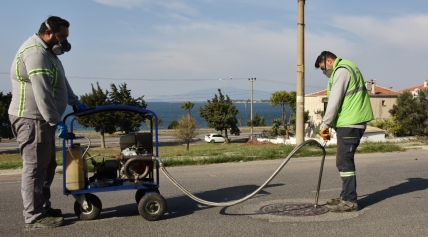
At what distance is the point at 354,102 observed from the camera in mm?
6004

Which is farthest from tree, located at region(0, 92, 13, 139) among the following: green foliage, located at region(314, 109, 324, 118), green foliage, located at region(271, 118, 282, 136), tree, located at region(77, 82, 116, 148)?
green foliage, located at region(314, 109, 324, 118)

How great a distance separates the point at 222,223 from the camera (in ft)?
17.7

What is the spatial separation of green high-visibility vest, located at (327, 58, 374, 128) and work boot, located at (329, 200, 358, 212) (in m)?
1.04

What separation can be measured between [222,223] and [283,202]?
1462 millimetres

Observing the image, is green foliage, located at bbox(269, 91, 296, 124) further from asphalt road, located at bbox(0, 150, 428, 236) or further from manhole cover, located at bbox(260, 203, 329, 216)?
manhole cover, located at bbox(260, 203, 329, 216)

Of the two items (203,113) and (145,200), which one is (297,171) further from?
(203,113)

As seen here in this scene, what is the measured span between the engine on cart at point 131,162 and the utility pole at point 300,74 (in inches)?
419

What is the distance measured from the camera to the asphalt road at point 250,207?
5.11 m

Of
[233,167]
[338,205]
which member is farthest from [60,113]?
[233,167]

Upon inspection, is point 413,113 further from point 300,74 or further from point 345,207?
point 345,207

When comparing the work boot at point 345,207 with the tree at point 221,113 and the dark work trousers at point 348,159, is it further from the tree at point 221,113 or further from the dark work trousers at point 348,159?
the tree at point 221,113

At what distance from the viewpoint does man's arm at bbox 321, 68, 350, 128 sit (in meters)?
5.95

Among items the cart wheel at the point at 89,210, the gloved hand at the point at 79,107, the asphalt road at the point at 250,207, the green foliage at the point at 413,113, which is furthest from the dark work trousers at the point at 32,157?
the green foliage at the point at 413,113

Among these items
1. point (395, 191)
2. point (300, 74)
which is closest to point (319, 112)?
point (300, 74)
